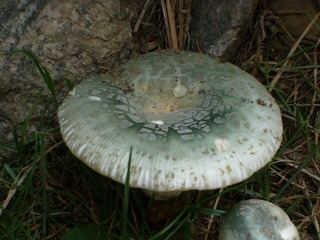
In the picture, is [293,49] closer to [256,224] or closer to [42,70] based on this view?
[256,224]

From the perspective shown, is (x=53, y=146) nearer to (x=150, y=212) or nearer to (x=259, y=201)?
(x=150, y=212)

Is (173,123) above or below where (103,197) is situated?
above

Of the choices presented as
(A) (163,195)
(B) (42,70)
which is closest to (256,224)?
(A) (163,195)

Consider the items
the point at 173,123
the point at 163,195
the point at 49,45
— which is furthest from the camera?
the point at 49,45

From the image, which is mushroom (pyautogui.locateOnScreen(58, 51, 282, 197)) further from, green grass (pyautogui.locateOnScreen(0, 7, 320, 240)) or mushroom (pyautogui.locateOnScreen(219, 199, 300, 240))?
mushroom (pyautogui.locateOnScreen(219, 199, 300, 240))

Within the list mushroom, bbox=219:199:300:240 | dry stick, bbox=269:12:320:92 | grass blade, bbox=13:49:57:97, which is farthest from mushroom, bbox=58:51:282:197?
dry stick, bbox=269:12:320:92

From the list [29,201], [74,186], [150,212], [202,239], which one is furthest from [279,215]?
[29,201]

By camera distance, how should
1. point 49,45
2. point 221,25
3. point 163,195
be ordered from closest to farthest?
point 163,195 → point 49,45 → point 221,25

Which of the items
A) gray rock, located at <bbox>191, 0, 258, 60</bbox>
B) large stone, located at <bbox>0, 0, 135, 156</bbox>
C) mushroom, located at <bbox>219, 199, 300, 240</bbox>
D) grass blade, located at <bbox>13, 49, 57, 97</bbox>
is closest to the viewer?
mushroom, located at <bbox>219, 199, 300, 240</bbox>
